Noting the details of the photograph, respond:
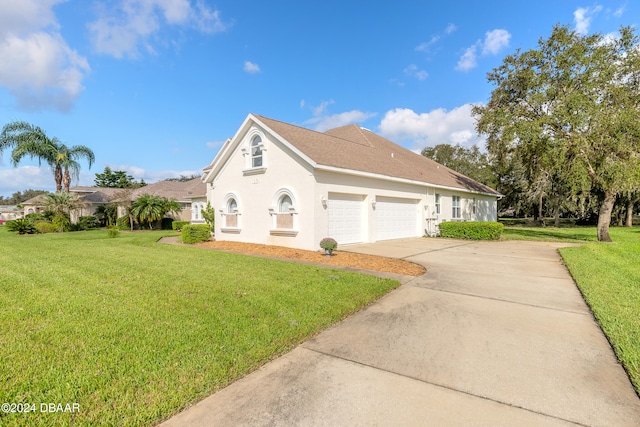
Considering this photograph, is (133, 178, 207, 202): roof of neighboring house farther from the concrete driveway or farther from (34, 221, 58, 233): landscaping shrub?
the concrete driveway

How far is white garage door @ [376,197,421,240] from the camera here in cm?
1532

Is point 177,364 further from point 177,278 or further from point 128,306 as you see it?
point 177,278

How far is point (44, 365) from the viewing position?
323 cm

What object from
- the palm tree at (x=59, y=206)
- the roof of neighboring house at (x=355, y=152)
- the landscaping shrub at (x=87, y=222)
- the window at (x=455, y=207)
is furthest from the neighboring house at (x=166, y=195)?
the window at (x=455, y=207)

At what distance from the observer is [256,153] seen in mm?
14516

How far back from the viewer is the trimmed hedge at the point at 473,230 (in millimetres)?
16219

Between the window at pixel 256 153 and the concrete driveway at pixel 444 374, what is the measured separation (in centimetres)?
1045

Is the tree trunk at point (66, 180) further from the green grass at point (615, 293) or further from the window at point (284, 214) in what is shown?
the green grass at point (615, 293)

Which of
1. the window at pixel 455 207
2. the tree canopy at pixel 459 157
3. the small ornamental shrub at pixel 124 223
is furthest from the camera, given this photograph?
the tree canopy at pixel 459 157

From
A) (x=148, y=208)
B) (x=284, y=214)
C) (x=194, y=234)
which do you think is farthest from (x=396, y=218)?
(x=148, y=208)

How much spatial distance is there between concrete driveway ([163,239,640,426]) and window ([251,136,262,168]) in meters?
10.4

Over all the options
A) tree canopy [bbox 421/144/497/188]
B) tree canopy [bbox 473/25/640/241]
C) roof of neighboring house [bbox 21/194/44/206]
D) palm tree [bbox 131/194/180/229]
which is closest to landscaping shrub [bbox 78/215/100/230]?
roof of neighboring house [bbox 21/194/44/206]

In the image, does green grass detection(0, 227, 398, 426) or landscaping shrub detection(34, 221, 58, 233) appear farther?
landscaping shrub detection(34, 221, 58, 233)

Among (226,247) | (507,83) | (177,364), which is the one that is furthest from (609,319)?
(507,83)
